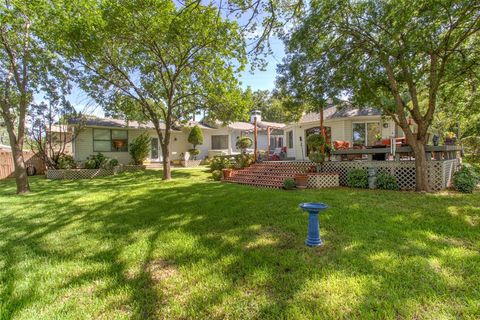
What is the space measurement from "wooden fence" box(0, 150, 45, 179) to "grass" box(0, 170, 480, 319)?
35.3 feet

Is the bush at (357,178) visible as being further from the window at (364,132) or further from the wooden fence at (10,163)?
the wooden fence at (10,163)

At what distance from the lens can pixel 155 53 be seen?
11266mm

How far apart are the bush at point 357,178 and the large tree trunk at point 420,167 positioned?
5.20 feet

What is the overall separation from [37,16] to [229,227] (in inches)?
419

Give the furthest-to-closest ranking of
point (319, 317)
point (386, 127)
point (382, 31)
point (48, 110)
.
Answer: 1. point (386, 127)
2. point (48, 110)
3. point (382, 31)
4. point (319, 317)

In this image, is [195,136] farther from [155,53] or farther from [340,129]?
[340,129]

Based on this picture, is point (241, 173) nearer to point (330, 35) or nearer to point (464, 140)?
point (330, 35)

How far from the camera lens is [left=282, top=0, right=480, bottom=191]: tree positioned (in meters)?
6.55

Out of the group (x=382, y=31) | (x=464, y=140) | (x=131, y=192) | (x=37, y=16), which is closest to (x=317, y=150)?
(x=382, y=31)

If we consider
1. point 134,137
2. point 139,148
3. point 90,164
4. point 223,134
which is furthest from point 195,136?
point 90,164

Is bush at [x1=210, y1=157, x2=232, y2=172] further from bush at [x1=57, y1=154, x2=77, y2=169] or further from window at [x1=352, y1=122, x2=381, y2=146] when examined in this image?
bush at [x1=57, y1=154, x2=77, y2=169]

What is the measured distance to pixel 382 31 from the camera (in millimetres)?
7605

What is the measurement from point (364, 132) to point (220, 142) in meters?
12.8

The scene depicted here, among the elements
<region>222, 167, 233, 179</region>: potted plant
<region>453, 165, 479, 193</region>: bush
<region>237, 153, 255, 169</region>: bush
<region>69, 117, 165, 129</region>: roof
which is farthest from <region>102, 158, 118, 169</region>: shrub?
<region>453, 165, 479, 193</region>: bush
